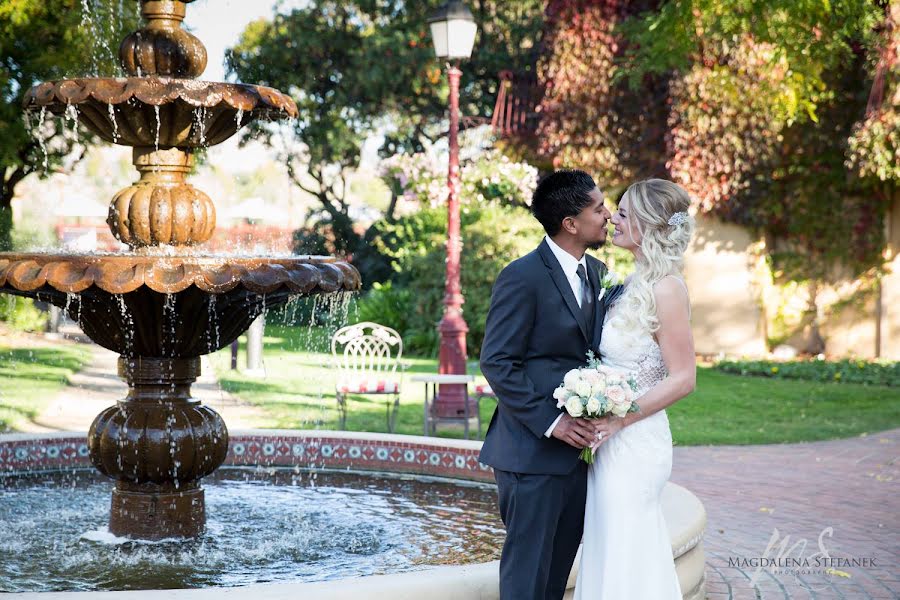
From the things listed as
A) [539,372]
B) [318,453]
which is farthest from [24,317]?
[539,372]

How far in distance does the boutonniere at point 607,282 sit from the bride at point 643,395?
0.08 m

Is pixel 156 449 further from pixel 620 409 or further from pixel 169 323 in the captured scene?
pixel 620 409

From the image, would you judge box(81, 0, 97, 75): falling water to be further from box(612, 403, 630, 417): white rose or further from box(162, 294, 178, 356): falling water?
box(612, 403, 630, 417): white rose

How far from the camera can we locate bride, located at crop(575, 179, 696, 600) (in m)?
3.70

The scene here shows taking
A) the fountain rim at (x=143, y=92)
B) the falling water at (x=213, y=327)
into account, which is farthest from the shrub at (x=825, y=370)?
the fountain rim at (x=143, y=92)

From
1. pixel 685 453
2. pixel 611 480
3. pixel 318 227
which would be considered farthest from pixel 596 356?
pixel 318 227

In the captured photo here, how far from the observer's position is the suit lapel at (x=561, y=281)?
3.66 m

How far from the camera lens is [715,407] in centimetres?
1320

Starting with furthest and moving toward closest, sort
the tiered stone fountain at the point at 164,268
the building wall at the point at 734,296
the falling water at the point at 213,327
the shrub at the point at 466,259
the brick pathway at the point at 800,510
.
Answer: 1. the shrub at the point at 466,259
2. the building wall at the point at 734,296
3. the brick pathway at the point at 800,510
4. the falling water at the point at 213,327
5. the tiered stone fountain at the point at 164,268

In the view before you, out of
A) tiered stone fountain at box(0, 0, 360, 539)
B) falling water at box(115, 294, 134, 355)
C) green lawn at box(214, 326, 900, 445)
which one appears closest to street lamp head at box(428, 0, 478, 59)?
green lawn at box(214, 326, 900, 445)

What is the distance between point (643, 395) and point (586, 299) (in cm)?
41

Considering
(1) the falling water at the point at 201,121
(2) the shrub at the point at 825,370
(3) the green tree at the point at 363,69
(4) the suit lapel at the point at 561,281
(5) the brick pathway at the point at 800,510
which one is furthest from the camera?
(3) the green tree at the point at 363,69

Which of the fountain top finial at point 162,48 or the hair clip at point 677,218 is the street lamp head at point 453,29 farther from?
the hair clip at point 677,218

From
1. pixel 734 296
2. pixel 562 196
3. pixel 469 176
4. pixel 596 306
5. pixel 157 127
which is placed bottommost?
pixel 734 296
